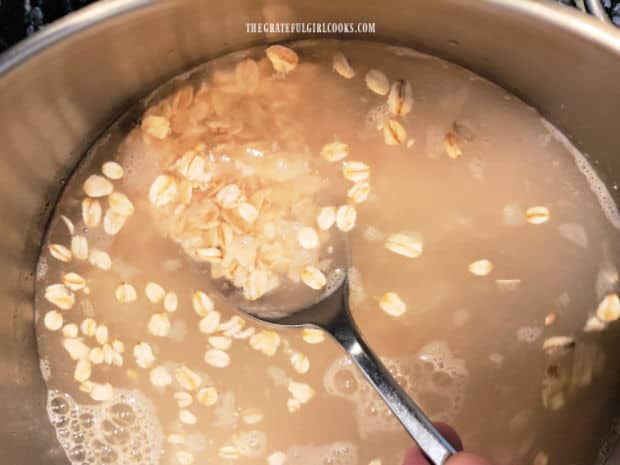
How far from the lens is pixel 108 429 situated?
0.85 meters

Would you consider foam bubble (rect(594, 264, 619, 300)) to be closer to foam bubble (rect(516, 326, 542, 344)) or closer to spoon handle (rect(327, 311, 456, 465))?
foam bubble (rect(516, 326, 542, 344))

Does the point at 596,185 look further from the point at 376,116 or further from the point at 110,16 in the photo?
the point at 110,16

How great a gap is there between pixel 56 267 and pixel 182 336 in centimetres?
19

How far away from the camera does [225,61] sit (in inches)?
31.7

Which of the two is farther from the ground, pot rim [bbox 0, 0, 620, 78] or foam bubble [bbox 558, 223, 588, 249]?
pot rim [bbox 0, 0, 620, 78]

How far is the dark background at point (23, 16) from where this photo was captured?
0.76m

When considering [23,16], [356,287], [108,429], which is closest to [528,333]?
[356,287]

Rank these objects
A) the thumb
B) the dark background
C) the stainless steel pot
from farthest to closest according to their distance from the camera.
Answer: the dark background < the stainless steel pot < the thumb

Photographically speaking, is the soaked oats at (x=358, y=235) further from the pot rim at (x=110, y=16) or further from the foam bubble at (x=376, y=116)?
the pot rim at (x=110, y=16)

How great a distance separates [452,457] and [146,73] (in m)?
0.54

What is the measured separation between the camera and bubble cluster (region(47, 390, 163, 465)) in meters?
0.85

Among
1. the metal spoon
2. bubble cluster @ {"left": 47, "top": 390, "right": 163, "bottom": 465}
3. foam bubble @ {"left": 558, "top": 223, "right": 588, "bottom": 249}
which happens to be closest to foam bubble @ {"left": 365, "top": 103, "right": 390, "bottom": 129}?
the metal spoon

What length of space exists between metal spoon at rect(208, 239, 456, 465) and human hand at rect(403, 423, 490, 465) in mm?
49

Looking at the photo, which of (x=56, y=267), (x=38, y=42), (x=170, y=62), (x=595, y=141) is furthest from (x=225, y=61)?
(x=595, y=141)
